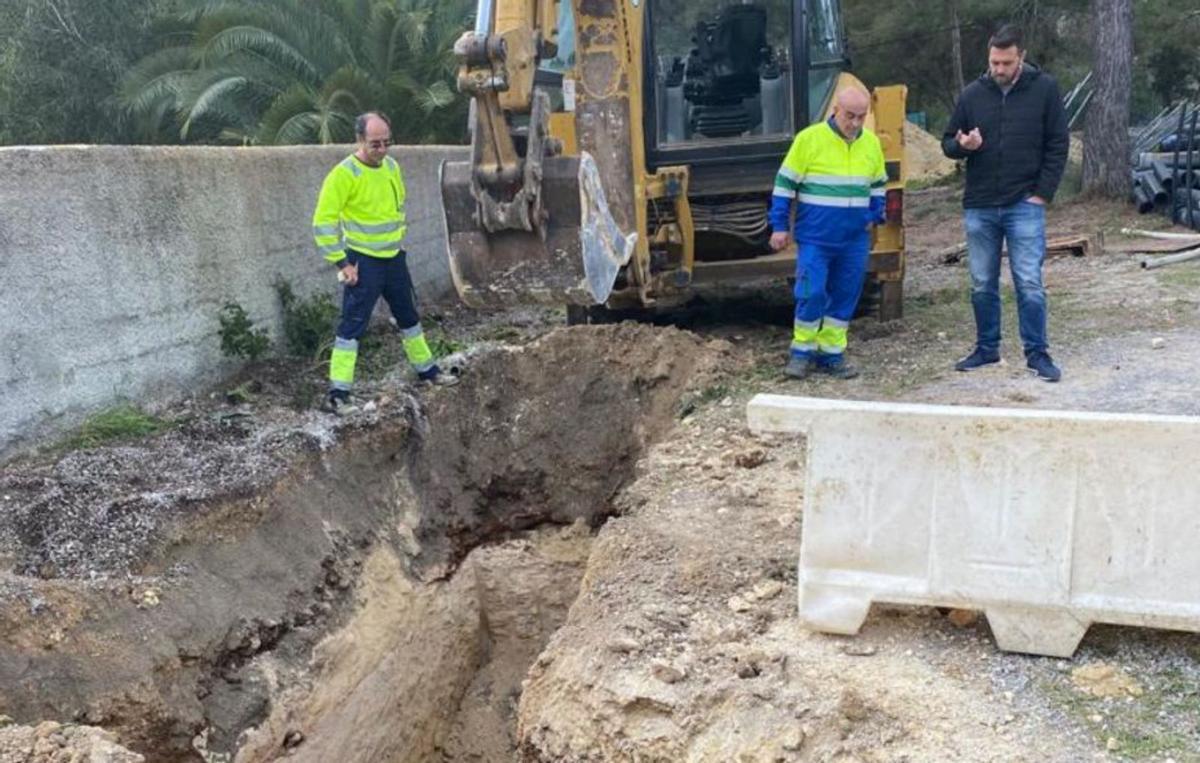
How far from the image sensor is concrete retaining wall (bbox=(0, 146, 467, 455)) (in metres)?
6.04

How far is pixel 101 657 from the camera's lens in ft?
14.8

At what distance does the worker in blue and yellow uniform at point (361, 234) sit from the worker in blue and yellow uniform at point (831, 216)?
2.48 meters

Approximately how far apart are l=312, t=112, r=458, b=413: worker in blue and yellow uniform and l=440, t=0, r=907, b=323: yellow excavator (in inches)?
46.2

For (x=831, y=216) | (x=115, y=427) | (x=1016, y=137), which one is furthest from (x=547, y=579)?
(x=1016, y=137)

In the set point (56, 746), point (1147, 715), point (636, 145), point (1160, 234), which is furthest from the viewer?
point (1160, 234)

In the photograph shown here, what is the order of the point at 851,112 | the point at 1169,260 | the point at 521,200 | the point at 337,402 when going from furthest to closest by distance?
the point at 1169,260, the point at 337,402, the point at 851,112, the point at 521,200

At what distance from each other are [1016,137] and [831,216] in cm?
114

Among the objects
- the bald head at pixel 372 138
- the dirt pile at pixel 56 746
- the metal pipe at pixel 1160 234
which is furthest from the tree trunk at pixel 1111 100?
the dirt pile at pixel 56 746

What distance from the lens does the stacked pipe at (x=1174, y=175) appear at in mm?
12367

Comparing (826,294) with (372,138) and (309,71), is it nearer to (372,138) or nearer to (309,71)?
(372,138)

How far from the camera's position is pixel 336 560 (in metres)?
5.87

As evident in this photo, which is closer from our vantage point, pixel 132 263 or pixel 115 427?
pixel 115 427

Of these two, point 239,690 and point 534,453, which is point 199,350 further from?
point 239,690

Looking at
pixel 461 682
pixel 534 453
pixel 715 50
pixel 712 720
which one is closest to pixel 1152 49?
pixel 715 50
